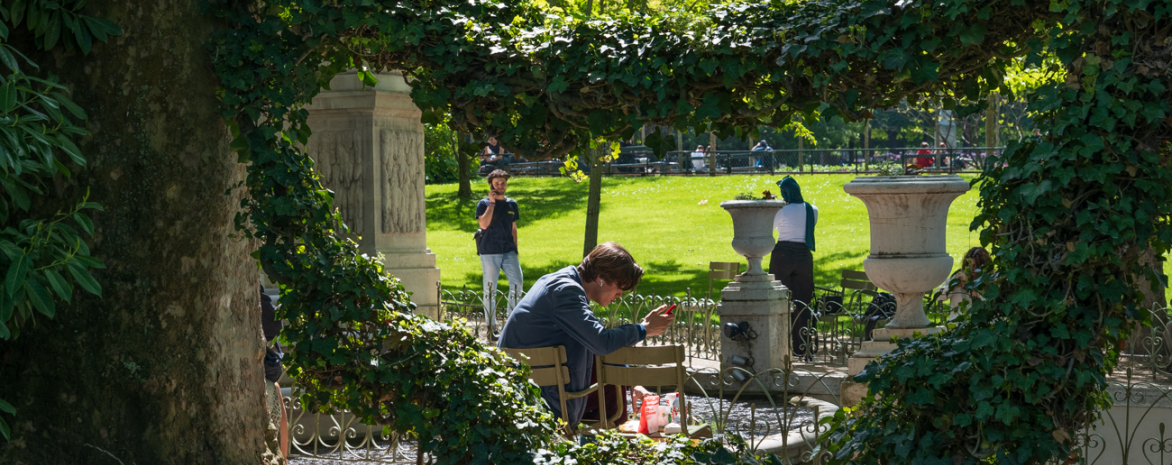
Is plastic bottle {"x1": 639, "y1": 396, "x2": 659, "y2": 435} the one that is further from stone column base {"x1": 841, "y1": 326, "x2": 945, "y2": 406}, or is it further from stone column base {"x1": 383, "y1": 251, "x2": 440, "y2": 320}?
stone column base {"x1": 383, "y1": 251, "x2": 440, "y2": 320}

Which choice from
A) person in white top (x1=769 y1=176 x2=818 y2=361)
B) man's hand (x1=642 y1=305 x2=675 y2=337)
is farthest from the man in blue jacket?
person in white top (x1=769 y1=176 x2=818 y2=361)

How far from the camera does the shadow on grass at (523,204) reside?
24234 millimetres

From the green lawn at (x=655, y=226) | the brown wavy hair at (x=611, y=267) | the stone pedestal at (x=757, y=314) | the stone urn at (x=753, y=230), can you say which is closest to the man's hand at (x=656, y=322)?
the brown wavy hair at (x=611, y=267)

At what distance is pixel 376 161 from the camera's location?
8.21m

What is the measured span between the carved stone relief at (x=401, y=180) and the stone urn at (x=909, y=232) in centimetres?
362

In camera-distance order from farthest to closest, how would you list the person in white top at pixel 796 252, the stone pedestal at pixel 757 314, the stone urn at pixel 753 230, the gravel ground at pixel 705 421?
1. the person in white top at pixel 796 252
2. the stone urn at pixel 753 230
3. the stone pedestal at pixel 757 314
4. the gravel ground at pixel 705 421

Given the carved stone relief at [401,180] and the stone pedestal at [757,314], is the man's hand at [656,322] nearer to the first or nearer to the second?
the stone pedestal at [757,314]

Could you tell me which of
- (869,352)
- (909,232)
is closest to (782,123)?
(909,232)

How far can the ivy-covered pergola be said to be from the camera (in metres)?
3.13

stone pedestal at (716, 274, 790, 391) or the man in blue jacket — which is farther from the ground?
the man in blue jacket

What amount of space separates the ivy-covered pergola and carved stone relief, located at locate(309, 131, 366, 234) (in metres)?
3.87

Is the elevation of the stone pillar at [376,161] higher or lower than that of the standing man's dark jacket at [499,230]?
higher

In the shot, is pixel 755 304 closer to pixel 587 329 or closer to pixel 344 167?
pixel 587 329

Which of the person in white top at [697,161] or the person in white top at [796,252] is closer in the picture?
the person in white top at [796,252]
